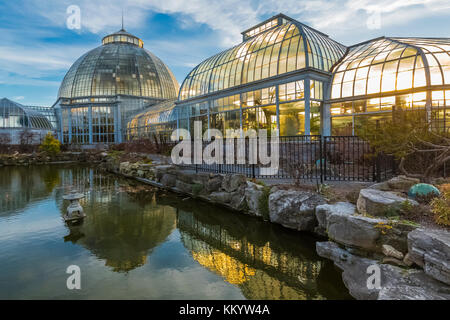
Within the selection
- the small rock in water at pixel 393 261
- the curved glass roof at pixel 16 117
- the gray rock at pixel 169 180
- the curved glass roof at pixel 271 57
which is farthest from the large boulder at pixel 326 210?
the curved glass roof at pixel 16 117

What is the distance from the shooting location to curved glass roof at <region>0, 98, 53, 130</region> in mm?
44656

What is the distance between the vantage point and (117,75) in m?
51.8

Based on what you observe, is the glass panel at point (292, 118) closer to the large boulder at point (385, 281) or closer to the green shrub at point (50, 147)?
the large boulder at point (385, 281)

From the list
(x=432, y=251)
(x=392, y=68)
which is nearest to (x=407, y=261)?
(x=432, y=251)

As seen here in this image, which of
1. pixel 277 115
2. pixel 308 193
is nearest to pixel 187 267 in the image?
pixel 308 193

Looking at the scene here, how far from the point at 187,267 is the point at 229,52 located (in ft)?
81.4

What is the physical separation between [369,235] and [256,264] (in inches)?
103

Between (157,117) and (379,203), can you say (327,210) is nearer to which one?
(379,203)

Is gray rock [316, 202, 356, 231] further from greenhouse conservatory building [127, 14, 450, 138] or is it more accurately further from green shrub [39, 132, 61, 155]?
green shrub [39, 132, 61, 155]

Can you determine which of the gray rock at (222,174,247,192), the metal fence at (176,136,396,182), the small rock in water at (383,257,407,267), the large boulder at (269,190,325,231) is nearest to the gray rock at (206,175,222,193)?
the gray rock at (222,174,247,192)

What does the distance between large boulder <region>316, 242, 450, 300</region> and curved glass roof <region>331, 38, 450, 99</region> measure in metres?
15.6

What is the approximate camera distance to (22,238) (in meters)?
7.41

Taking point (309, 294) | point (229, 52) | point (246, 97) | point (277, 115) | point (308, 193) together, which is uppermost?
point (229, 52)
